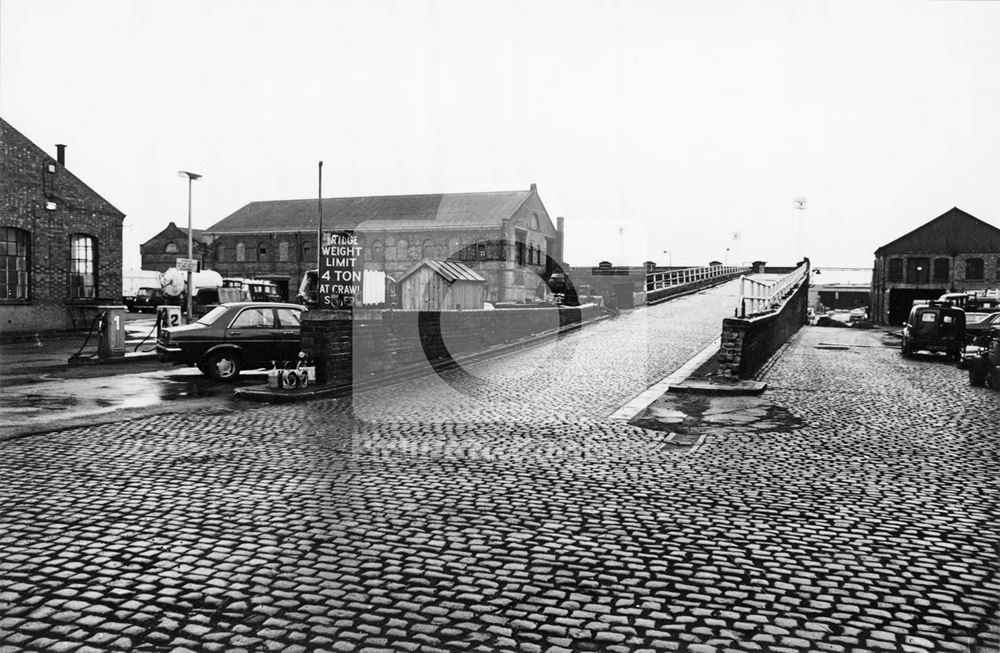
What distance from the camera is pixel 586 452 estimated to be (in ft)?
26.8

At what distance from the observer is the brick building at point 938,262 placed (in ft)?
189

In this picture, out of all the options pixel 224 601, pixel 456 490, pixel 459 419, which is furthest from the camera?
pixel 459 419

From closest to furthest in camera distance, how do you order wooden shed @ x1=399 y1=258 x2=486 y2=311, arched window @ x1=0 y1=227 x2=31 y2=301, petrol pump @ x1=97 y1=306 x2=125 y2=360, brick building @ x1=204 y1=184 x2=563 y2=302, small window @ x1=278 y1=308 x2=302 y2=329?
small window @ x1=278 y1=308 x2=302 y2=329
petrol pump @ x1=97 y1=306 x2=125 y2=360
wooden shed @ x1=399 y1=258 x2=486 y2=311
arched window @ x1=0 y1=227 x2=31 y2=301
brick building @ x1=204 y1=184 x2=563 y2=302

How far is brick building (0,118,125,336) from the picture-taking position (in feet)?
93.2

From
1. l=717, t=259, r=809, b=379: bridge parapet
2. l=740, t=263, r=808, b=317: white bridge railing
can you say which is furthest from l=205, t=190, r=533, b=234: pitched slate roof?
l=740, t=263, r=808, b=317: white bridge railing

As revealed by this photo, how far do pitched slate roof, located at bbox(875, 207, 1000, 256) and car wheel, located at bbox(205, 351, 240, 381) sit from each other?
5805 cm

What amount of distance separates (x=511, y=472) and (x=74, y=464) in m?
4.21

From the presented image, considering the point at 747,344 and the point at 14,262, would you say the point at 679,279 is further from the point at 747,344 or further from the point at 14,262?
the point at 14,262

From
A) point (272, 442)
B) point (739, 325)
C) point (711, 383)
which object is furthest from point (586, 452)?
point (739, 325)

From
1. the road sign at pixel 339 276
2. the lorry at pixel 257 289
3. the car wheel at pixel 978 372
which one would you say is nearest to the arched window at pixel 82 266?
the lorry at pixel 257 289

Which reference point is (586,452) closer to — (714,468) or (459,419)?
(714,468)

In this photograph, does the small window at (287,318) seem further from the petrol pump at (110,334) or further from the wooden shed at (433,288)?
the wooden shed at (433,288)

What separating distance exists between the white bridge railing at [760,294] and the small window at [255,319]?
10.0 meters

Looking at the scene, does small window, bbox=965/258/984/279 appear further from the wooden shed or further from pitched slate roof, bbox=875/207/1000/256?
the wooden shed
